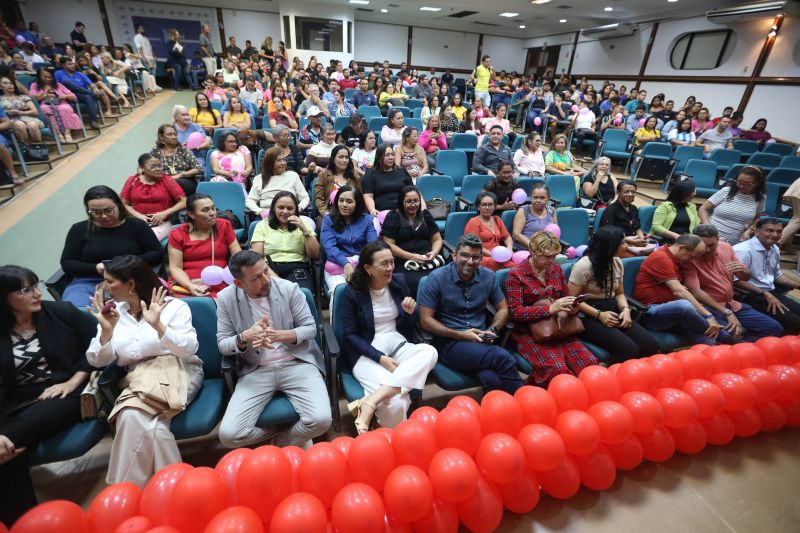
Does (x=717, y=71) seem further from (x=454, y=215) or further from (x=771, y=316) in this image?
(x=454, y=215)

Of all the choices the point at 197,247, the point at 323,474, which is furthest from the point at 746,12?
the point at 323,474

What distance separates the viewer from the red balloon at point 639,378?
1.83 m

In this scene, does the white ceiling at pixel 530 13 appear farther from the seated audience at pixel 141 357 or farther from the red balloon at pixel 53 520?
the red balloon at pixel 53 520

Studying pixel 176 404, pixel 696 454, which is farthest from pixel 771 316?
pixel 176 404

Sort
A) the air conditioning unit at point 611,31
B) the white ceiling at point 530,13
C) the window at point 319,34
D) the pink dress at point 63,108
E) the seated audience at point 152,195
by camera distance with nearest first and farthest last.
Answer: the seated audience at point 152,195, the pink dress at point 63,108, the white ceiling at point 530,13, the air conditioning unit at point 611,31, the window at point 319,34

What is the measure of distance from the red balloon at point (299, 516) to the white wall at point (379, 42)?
16.5 metres

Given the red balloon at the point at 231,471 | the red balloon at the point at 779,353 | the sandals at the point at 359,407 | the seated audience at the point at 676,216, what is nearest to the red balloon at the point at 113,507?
the red balloon at the point at 231,471

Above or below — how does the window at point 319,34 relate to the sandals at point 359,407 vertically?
above

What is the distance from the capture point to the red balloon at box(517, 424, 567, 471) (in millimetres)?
1469

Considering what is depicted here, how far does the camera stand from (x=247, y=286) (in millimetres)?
1738

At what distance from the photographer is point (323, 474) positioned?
1325mm

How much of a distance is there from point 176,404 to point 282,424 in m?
0.48

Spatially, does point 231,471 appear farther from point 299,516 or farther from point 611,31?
point 611,31

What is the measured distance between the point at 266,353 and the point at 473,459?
110 cm
